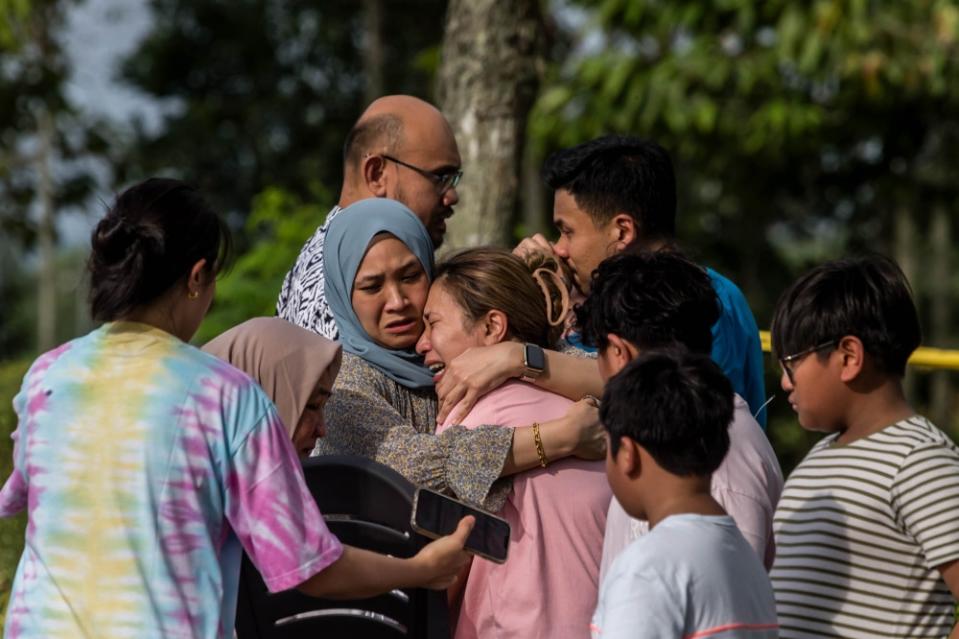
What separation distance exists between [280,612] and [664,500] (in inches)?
39.0

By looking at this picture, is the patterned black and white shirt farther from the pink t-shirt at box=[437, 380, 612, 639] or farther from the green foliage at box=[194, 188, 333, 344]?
the green foliage at box=[194, 188, 333, 344]

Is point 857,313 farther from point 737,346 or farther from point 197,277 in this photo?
point 197,277

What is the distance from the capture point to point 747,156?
533 inches

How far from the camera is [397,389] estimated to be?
3.87 metres

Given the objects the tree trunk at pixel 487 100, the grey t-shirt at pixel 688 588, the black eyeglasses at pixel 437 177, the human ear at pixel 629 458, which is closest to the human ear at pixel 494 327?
the human ear at pixel 629 458

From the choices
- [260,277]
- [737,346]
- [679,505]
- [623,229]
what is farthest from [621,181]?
[260,277]

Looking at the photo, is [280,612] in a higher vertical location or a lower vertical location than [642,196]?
lower

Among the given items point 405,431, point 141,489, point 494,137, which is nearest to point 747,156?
point 494,137

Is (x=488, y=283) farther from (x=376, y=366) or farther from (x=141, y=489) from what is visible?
(x=141, y=489)

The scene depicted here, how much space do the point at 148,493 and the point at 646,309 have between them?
1125mm

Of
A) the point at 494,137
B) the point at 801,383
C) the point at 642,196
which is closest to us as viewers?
the point at 801,383

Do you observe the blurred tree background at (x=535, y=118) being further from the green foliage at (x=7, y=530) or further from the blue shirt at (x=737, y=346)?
the blue shirt at (x=737, y=346)

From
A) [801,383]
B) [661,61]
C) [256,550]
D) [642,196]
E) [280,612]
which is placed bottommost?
[280,612]

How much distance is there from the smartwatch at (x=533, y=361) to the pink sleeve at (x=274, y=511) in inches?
33.8
